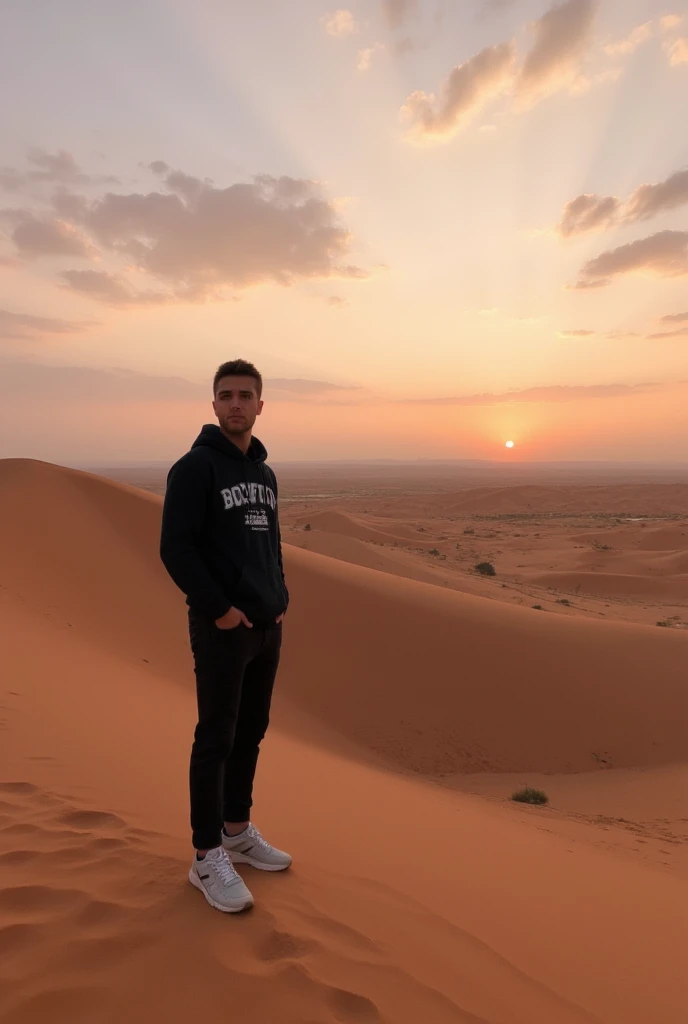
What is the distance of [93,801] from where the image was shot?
3.23 m

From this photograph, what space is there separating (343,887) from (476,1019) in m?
0.87

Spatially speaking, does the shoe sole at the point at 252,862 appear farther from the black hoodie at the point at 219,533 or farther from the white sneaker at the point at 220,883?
the black hoodie at the point at 219,533

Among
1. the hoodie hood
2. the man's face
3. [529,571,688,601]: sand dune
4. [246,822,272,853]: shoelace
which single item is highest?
the man's face

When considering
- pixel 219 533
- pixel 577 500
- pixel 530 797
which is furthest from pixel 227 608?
pixel 577 500

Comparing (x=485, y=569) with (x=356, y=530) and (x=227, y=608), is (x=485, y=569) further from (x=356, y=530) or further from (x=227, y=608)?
(x=227, y=608)

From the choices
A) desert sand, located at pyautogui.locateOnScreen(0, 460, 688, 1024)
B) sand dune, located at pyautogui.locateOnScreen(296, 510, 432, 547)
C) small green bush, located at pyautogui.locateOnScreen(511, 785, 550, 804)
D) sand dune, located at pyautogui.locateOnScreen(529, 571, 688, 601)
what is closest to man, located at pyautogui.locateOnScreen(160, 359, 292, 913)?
desert sand, located at pyautogui.locateOnScreen(0, 460, 688, 1024)

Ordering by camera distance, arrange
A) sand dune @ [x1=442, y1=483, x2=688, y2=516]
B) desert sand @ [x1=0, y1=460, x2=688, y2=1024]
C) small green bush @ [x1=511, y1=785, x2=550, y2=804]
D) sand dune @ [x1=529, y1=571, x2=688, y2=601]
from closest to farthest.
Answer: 1. desert sand @ [x1=0, y1=460, x2=688, y2=1024]
2. small green bush @ [x1=511, y1=785, x2=550, y2=804]
3. sand dune @ [x1=529, y1=571, x2=688, y2=601]
4. sand dune @ [x1=442, y1=483, x2=688, y2=516]

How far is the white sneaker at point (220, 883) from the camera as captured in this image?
2363 mm

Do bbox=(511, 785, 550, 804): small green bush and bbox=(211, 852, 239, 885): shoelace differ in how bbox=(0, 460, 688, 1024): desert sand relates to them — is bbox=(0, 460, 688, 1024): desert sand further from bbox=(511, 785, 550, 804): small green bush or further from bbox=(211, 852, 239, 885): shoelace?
bbox=(511, 785, 550, 804): small green bush

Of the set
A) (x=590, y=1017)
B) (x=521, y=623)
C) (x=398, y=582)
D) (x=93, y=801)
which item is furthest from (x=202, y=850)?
(x=398, y=582)

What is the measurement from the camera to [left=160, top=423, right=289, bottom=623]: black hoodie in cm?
248

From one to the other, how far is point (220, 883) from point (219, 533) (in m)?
1.48

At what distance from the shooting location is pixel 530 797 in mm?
6559

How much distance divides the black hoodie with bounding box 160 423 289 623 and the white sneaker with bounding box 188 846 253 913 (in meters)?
1.03
